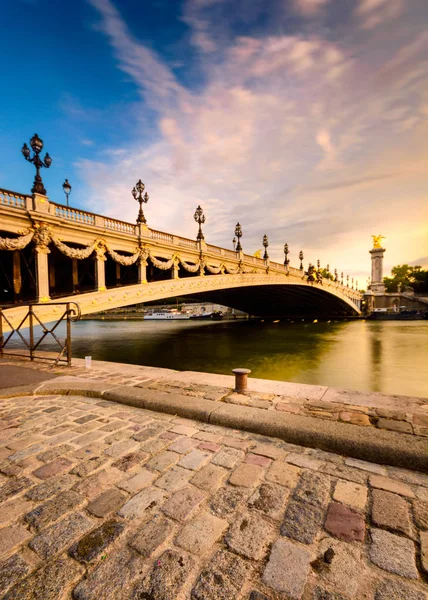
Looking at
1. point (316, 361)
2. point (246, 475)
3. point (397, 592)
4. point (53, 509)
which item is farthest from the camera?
point (316, 361)

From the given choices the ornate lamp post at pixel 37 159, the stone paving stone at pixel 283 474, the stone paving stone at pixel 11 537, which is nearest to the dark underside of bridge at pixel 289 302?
the ornate lamp post at pixel 37 159

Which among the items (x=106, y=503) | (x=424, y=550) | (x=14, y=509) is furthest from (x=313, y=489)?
(x=14, y=509)

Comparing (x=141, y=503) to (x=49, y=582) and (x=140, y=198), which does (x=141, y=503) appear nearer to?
(x=49, y=582)

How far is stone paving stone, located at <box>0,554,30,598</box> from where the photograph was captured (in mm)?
1691

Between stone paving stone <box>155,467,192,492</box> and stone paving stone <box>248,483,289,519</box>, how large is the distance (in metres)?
0.65

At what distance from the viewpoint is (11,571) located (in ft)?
5.85

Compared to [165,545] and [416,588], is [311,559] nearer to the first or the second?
[416,588]

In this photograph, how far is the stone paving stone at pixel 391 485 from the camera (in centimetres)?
246

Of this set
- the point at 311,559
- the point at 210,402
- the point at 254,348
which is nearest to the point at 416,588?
the point at 311,559

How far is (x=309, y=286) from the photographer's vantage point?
3756 centimetres

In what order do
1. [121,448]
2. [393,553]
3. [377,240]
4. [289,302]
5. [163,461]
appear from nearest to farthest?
1. [393,553]
2. [163,461]
3. [121,448]
4. [289,302]
5. [377,240]

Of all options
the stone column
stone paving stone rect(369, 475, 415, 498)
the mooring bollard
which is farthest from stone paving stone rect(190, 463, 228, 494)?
the stone column

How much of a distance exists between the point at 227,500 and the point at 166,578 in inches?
31.7

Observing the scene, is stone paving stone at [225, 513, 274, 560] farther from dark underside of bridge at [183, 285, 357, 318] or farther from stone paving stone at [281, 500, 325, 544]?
dark underside of bridge at [183, 285, 357, 318]
